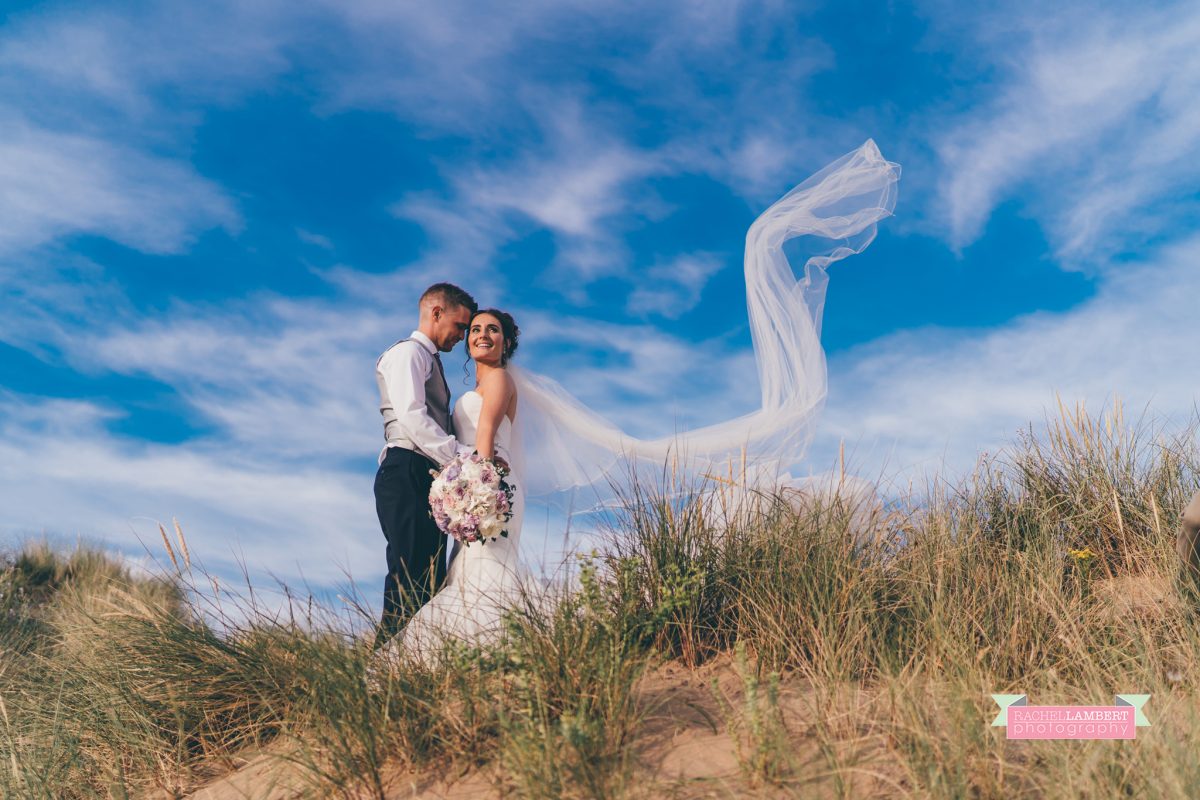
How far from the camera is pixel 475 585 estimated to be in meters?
5.76

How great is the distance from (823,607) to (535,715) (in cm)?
182

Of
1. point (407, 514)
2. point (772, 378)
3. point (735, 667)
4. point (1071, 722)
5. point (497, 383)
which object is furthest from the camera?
point (772, 378)

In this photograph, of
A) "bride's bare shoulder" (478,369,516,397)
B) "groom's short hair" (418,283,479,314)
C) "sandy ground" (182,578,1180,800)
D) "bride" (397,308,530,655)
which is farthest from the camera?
"groom's short hair" (418,283,479,314)

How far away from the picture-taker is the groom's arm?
6.26m

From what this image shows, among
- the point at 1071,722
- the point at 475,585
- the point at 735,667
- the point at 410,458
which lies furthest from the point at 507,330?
the point at 1071,722

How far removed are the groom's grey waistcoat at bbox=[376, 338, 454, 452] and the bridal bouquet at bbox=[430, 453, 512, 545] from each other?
68cm

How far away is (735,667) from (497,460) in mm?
2545

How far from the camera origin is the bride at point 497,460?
4.83 metres

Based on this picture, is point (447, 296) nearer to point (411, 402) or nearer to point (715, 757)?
point (411, 402)

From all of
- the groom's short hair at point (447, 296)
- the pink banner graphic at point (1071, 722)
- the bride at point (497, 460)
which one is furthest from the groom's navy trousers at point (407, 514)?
the pink banner graphic at point (1071, 722)

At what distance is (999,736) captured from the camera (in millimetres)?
3418

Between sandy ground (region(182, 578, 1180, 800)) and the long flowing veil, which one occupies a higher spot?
the long flowing veil

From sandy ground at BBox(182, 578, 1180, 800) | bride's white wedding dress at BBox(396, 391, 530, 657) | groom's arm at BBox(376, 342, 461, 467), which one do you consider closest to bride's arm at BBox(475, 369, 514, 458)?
bride's white wedding dress at BBox(396, 391, 530, 657)

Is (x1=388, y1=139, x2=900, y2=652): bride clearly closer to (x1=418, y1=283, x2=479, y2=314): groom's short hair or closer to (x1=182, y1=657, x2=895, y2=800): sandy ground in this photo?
(x1=418, y1=283, x2=479, y2=314): groom's short hair
